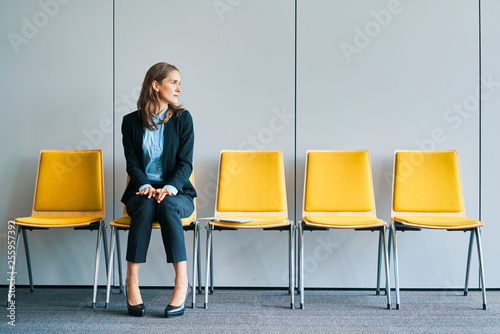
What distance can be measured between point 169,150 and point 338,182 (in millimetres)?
1164

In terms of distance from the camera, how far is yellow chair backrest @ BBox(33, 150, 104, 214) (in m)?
2.97

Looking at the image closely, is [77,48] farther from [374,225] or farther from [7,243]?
[374,225]

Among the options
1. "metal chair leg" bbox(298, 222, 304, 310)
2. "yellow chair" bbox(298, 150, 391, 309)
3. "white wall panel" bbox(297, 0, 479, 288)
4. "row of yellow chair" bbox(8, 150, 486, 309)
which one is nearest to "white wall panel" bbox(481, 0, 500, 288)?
"white wall panel" bbox(297, 0, 479, 288)

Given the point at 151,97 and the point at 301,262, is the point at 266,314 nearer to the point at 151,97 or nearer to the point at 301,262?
the point at 301,262

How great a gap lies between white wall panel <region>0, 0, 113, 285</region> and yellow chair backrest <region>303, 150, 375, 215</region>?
1.47 metres

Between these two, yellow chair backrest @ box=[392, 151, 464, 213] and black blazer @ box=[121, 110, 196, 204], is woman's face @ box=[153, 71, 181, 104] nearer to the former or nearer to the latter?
black blazer @ box=[121, 110, 196, 204]

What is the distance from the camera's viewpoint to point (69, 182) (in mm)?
3010

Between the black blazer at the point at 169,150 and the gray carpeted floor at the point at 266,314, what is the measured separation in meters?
0.71

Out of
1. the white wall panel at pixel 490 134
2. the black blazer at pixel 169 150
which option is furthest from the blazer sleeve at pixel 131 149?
the white wall panel at pixel 490 134

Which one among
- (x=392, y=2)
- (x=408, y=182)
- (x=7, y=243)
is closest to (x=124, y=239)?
(x=7, y=243)

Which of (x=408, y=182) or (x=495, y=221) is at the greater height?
(x=408, y=182)

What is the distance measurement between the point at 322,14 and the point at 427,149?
1236 millimetres

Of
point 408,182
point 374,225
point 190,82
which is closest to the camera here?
point 374,225

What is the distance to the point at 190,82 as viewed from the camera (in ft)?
10.3
